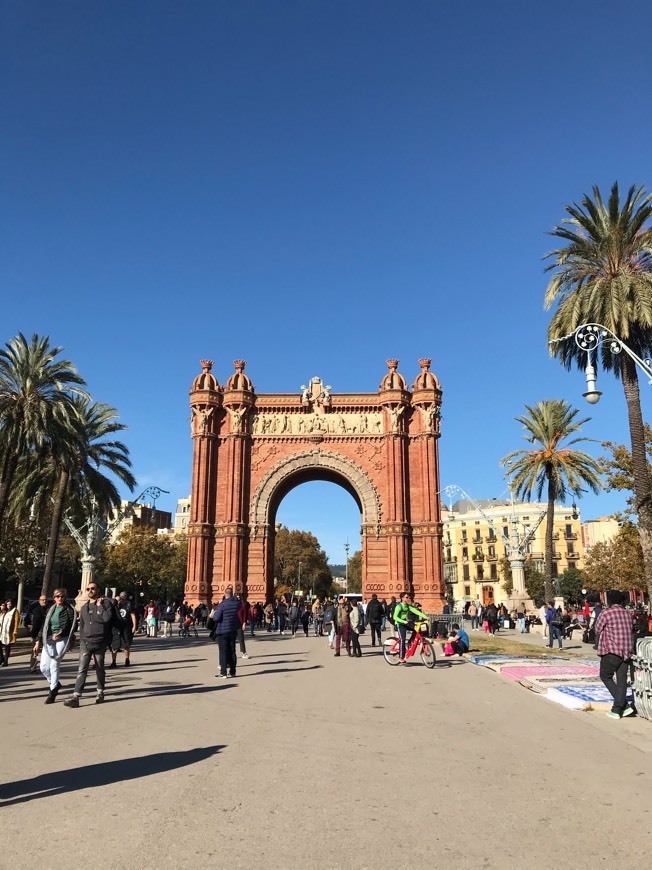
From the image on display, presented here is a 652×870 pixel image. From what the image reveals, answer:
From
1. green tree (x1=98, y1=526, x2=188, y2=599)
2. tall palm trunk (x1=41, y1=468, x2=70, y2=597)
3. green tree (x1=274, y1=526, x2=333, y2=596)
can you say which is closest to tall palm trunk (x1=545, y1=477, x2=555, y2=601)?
tall palm trunk (x1=41, y1=468, x2=70, y2=597)

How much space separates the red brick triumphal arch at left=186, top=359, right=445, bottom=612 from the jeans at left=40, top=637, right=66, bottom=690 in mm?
27562

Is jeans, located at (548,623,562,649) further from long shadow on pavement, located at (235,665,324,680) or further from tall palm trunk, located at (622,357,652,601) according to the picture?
long shadow on pavement, located at (235,665,324,680)

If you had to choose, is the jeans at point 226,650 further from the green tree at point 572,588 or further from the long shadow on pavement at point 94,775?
the green tree at point 572,588

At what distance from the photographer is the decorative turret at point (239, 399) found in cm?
4047

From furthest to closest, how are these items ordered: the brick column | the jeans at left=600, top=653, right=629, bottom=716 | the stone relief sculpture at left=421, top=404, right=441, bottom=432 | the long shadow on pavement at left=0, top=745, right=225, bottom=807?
the stone relief sculpture at left=421, top=404, right=441, bottom=432 → the brick column → the jeans at left=600, top=653, right=629, bottom=716 → the long shadow on pavement at left=0, top=745, right=225, bottom=807

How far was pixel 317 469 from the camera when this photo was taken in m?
41.0

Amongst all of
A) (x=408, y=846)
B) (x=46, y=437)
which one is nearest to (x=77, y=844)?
(x=408, y=846)

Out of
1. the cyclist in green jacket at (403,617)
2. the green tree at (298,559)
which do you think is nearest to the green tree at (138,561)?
the green tree at (298,559)

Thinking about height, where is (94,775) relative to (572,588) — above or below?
below

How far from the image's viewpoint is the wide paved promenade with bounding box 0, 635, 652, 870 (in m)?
4.23

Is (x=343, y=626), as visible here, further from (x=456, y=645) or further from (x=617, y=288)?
(x=617, y=288)

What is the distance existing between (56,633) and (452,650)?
10645 millimetres

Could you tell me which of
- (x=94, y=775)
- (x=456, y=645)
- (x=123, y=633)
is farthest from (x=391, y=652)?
(x=94, y=775)

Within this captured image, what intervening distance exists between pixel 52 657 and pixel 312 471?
31.4 m
